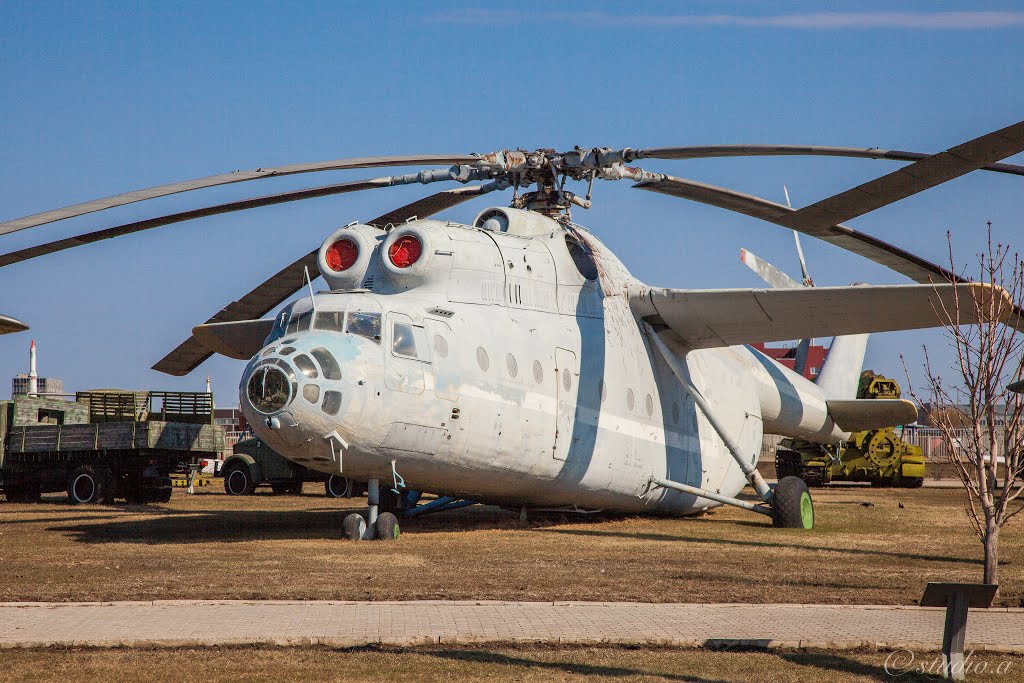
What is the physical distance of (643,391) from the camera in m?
18.3

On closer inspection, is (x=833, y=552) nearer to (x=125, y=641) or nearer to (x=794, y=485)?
(x=794, y=485)

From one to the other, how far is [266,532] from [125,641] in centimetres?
917

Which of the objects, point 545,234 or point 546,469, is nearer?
point 546,469

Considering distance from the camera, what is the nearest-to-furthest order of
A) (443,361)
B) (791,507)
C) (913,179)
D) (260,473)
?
(913,179) → (443,361) → (791,507) → (260,473)

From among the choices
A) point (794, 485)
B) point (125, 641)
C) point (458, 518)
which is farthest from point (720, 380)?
point (125, 641)

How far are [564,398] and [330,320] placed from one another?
4.06 m

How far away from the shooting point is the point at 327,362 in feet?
43.3

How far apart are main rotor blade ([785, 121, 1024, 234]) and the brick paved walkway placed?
3.89 metres

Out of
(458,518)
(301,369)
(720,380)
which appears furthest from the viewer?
(720,380)

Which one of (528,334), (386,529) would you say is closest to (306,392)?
(386,529)

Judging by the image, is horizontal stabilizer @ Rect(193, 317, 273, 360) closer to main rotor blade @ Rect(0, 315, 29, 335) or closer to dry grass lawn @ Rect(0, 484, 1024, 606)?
dry grass lawn @ Rect(0, 484, 1024, 606)

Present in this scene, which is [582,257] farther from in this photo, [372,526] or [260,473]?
[260,473]

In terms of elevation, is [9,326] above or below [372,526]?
above

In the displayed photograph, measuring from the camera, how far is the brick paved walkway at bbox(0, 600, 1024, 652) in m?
7.85
